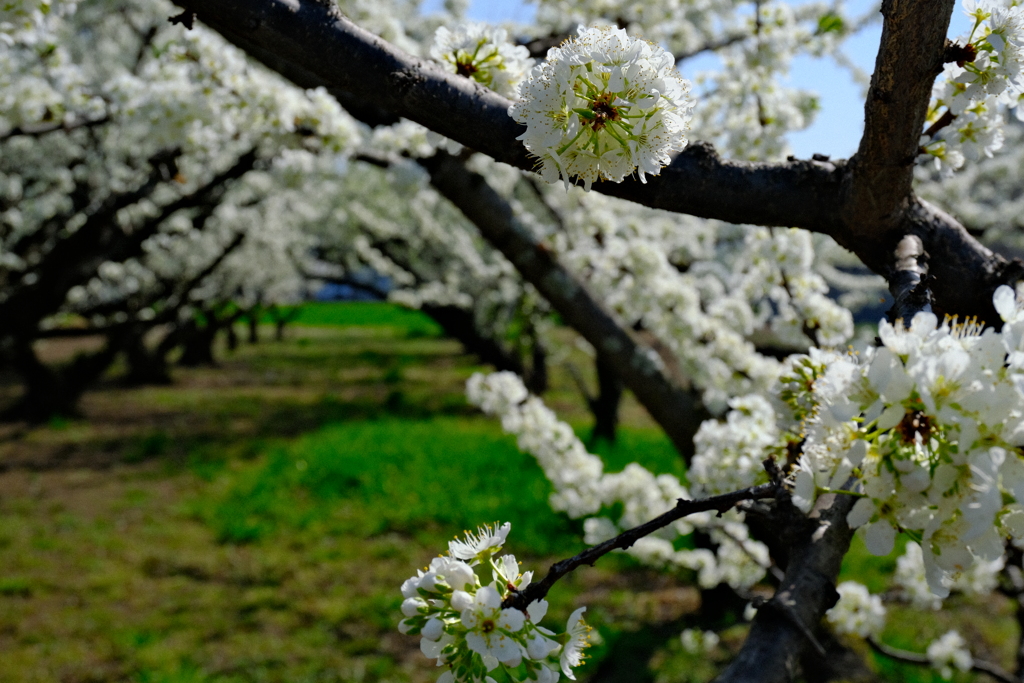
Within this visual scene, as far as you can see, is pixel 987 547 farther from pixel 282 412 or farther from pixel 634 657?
pixel 282 412

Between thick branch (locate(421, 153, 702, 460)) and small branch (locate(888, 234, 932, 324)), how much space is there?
1.59m

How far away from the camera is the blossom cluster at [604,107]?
93 cm

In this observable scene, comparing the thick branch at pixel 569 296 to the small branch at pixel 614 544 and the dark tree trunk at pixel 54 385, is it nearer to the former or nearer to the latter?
the small branch at pixel 614 544

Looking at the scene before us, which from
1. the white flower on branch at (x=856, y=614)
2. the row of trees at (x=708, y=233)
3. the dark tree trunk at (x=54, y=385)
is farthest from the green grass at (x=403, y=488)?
the dark tree trunk at (x=54, y=385)

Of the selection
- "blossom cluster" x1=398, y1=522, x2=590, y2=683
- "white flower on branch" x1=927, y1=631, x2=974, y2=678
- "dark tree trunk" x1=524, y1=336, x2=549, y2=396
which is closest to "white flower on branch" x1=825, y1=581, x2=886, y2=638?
"white flower on branch" x1=927, y1=631, x2=974, y2=678

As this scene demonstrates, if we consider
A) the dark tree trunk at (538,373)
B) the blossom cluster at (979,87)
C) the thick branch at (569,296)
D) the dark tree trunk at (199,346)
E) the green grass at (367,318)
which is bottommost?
the blossom cluster at (979,87)

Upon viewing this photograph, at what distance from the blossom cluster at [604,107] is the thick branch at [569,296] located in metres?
1.83

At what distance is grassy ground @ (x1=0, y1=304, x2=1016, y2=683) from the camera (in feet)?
12.8

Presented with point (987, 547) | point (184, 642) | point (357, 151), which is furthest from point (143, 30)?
point (987, 547)

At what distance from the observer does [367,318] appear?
125ft

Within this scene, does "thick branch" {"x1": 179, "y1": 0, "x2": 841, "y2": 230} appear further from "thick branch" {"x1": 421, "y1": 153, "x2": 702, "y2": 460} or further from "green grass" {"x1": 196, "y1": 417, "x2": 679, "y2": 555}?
"green grass" {"x1": 196, "y1": 417, "x2": 679, "y2": 555}

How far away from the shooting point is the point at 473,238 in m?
12.9

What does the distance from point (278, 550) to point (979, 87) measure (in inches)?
212

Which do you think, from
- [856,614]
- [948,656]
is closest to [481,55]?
[856,614]
